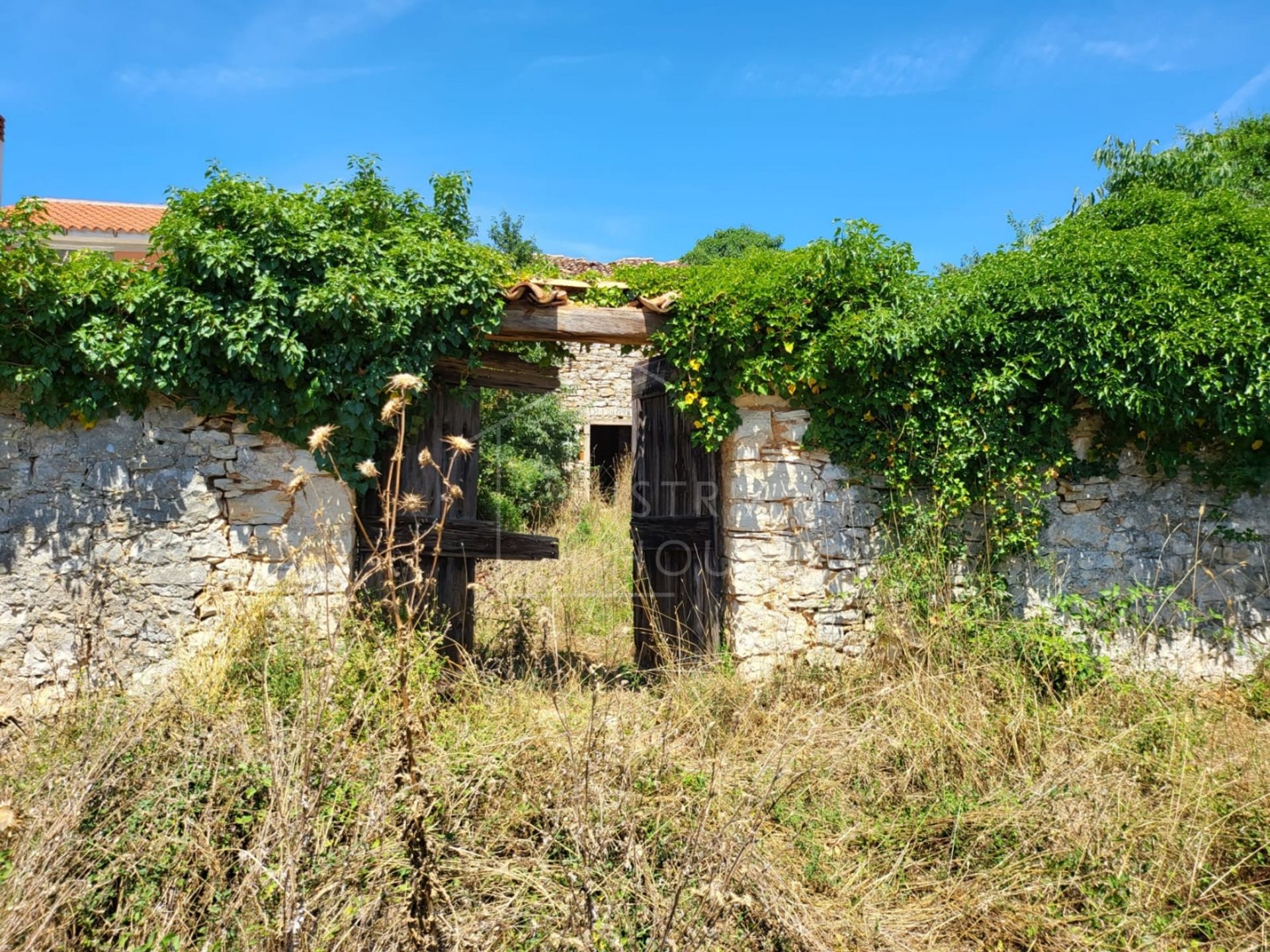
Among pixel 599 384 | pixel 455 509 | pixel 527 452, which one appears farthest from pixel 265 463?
pixel 599 384

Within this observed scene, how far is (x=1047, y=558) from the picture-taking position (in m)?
5.61

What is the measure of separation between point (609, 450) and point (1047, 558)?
33.3 ft

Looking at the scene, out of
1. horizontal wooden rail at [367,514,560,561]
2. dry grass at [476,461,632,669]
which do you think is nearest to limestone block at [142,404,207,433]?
horizontal wooden rail at [367,514,560,561]

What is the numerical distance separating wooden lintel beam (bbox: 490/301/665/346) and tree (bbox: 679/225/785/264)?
18.1 m

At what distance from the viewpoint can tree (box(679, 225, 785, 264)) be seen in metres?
23.3

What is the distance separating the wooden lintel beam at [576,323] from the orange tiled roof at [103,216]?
29.4ft

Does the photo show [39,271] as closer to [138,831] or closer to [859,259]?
[138,831]

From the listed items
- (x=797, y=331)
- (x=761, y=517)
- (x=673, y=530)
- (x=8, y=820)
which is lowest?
(x=8, y=820)

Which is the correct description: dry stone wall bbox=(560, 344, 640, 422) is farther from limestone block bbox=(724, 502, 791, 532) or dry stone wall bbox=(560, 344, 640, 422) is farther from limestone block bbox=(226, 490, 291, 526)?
limestone block bbox=(226, 490, 291, 526)

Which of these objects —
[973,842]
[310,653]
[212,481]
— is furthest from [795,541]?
[212,481]

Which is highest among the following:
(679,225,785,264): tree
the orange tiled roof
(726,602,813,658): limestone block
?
(679,225,785,264): tree

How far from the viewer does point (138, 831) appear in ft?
10.1

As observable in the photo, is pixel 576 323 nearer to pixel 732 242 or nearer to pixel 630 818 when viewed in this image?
pixel 630 818

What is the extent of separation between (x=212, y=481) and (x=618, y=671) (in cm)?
314
